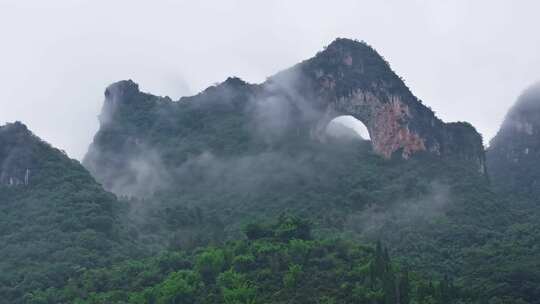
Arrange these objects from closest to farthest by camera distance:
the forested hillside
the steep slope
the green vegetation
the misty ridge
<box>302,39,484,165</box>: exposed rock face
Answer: the green vegetation, the forested hillside, the steep slope, the misty ridge, <box>302,39,484,165</box>: exposed rock face

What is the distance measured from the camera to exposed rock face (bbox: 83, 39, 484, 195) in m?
82.6

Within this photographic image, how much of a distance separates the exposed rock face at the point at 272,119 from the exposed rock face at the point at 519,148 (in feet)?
19.8

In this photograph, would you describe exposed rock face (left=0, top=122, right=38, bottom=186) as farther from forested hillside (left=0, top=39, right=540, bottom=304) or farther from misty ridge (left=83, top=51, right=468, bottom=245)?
misty ridge (left=83, top=51, right=468, bottom=245)

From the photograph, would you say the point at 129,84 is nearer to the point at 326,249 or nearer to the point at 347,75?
the point at 347,75

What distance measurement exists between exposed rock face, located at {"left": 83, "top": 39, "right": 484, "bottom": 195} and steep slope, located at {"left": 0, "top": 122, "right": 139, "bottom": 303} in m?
11.7


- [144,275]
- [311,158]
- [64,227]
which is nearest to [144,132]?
[311,158]

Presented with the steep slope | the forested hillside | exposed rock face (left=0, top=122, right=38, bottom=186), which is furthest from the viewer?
exposed rock face (left=0, top=122, right=38, bottom=186)

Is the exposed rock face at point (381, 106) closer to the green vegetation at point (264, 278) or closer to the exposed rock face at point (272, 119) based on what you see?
the exposed rock face at point (272, 119)

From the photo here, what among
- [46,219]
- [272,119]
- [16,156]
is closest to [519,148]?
[272,119]

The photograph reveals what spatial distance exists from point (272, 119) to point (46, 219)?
86.4 feet

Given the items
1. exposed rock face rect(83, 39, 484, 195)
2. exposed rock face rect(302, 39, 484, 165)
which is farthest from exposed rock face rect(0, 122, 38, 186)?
exposed rock face rect(302, 39, 484, 165)

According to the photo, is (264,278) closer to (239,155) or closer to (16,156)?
(16,156)

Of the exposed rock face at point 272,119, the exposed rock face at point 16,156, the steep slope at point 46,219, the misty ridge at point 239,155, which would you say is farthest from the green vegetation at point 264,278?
the exposed rock face at point 272,119

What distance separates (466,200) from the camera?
240 feet
